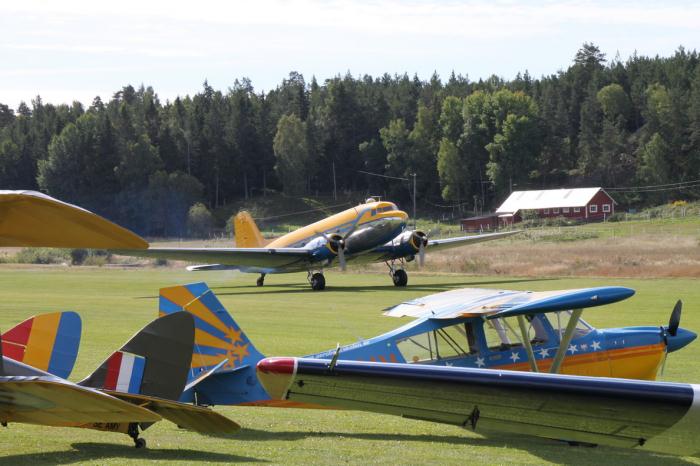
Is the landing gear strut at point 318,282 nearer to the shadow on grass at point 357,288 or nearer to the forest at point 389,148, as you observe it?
the shadow on grass at point 357,288

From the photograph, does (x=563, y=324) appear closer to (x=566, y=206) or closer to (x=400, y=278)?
(x=400, y=278)

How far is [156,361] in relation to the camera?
9.15 meters

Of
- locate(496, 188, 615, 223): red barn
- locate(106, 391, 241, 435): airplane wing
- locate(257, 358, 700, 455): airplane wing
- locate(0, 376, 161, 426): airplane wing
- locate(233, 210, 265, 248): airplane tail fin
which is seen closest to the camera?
locate(257, 358, 700, 455): airplane wing

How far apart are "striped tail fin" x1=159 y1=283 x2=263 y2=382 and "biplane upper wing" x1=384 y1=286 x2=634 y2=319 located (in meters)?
1.97

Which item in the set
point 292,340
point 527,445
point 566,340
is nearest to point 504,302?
point 566,340

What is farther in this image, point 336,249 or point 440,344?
point 336,249

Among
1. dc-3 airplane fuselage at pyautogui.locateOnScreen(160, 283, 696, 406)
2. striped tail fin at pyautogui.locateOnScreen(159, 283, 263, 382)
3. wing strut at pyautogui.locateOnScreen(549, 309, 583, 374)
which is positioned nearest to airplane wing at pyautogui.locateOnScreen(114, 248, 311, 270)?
striped tail fin at pyautogui.locateOnScreen(159, 283, 263, 382)

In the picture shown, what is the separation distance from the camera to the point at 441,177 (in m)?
130

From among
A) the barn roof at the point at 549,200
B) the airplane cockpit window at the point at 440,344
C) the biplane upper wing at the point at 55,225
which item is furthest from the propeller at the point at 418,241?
the barn roof at the point at 549,200

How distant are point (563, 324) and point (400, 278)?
29.5 metres

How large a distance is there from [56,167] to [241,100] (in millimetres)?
30457

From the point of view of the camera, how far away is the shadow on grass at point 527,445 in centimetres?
957

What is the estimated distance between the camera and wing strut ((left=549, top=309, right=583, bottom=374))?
10.4 meters

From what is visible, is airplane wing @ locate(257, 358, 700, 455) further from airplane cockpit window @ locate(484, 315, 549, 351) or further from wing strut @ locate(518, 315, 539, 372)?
airplane cockpit window @ locate(484, 315, 549, 351)
